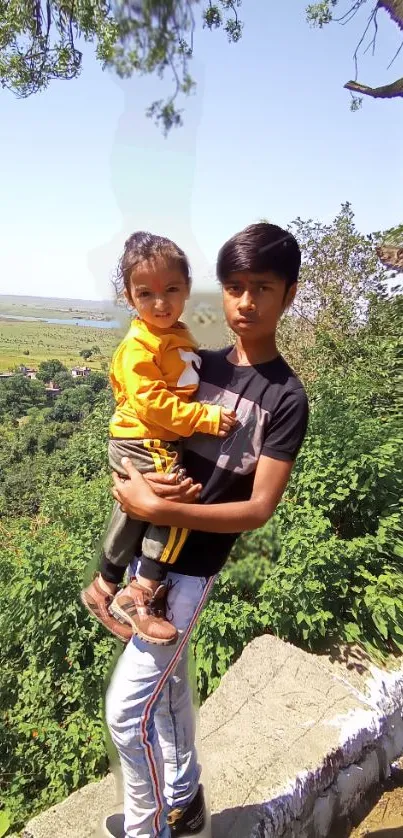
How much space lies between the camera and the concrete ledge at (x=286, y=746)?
5.72 ft

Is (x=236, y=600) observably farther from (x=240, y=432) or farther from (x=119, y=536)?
(x=240, y=432)

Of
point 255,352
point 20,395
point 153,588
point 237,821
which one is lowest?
point 20,395

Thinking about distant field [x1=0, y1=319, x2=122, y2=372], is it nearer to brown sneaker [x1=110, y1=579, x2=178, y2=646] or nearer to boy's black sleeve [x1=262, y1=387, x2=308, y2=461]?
brown sneaker [x1=110, y1=579, x2=178, y2=646]

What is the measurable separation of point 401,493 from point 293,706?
4.97 feet

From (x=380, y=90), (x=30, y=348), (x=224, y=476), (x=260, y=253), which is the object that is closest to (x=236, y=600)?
(x=224, y=476)

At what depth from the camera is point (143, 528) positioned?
1313mm

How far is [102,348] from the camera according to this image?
1341 mm

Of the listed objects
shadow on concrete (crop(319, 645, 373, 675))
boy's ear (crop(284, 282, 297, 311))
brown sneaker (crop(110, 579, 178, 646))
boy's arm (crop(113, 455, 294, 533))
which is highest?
boy's ear (crop(284, 282, 297, 311))

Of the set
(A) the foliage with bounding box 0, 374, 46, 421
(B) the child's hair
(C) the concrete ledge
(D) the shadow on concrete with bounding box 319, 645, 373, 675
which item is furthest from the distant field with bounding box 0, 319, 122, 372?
(B) the child's hair

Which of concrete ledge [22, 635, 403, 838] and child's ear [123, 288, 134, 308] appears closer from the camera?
child's ear [123, 288, 134, 308]

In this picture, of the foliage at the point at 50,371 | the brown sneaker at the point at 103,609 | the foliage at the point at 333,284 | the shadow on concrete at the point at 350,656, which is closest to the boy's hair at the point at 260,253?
the brown sneaker at the point at 103,609

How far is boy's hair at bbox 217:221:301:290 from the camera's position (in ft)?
3.69

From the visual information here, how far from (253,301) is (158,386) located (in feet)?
0.89

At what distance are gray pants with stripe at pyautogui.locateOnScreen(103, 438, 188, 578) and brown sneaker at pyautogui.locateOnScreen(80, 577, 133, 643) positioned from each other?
0.13 metres
